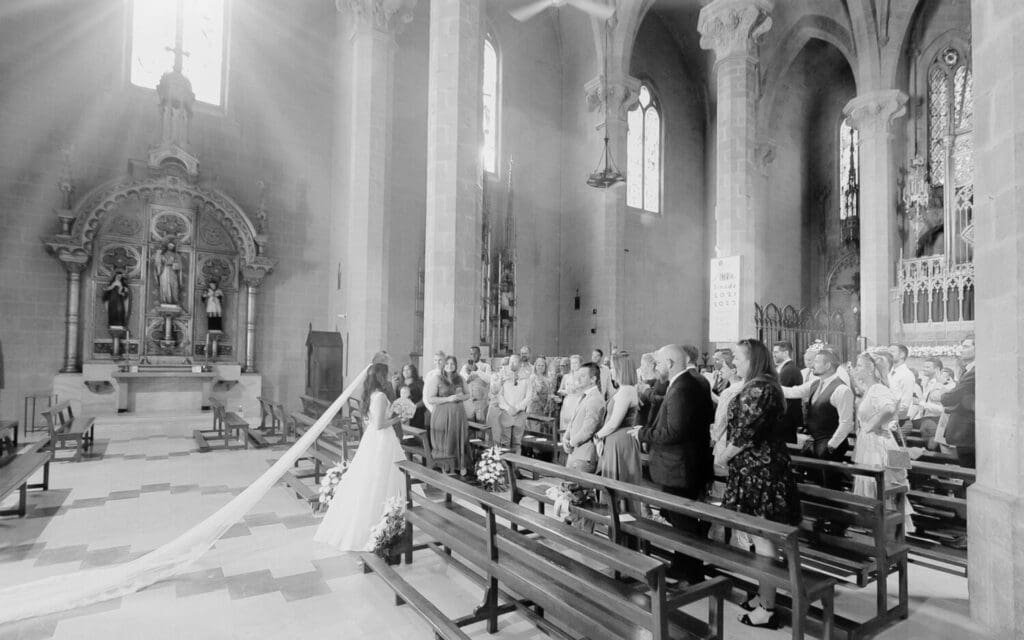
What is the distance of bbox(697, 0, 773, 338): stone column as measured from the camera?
37.1ft

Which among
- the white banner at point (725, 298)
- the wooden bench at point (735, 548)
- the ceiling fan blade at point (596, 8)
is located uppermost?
the ceiling fan blade at point (596, 8)

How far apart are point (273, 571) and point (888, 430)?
16.9 ft

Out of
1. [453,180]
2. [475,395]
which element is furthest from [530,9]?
[475,395]

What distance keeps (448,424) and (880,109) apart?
14.2 m

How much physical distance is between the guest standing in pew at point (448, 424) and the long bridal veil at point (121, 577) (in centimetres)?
231

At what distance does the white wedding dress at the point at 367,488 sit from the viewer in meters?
4.71

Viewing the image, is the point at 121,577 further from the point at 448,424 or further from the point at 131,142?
the point at 131,142

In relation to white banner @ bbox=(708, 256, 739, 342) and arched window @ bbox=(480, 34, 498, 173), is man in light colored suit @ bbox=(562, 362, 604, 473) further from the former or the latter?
arched window @ bbox=(480, 34, 498, 173)

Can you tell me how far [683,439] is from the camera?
3.91 meters

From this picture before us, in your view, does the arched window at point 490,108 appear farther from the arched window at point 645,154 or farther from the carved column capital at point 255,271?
the carved column capital at point 255,271

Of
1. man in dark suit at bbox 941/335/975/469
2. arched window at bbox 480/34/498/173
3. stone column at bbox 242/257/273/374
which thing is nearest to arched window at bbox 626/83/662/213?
arched window at bbox 480/34/498/173

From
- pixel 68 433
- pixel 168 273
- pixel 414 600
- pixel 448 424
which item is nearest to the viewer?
pixel 414 600

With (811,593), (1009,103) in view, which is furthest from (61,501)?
(1009,103)

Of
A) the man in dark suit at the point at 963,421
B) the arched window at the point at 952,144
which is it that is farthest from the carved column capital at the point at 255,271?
the arched window at the point at 952,144
